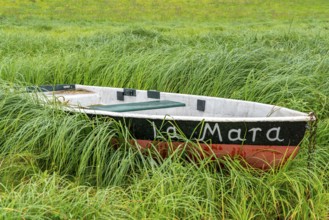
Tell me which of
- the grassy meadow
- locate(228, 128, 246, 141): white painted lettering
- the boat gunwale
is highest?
the boat gunwale

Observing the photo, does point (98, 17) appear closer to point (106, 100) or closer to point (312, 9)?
point (312, 9)

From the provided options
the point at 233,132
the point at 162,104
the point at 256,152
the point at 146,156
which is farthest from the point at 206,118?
the point at 162,104

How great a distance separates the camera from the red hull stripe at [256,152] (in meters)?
3.66

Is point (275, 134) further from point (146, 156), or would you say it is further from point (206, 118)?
point (146, 156)

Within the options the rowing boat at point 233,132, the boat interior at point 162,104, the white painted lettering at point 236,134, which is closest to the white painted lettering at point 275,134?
the rowing boat at point 233,132

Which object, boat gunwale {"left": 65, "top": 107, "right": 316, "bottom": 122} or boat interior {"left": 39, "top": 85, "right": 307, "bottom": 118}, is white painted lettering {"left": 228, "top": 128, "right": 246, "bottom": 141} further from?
boat interior {"left": 39, "top": 85, "right": 307, "bottom": 118}

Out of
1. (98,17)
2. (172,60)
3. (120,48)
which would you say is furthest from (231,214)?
(98,17)

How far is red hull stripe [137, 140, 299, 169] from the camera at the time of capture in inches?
144

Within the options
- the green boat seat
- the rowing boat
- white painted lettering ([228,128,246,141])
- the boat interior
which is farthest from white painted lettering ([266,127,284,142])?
the green boat seat

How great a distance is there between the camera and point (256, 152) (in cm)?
370

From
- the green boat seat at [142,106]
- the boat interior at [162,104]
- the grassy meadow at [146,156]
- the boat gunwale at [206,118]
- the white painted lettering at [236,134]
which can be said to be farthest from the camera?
the green boat seat at [142,106]

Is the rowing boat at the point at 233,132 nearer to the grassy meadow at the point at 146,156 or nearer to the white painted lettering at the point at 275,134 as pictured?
the white painted lettering at the point at 275,134

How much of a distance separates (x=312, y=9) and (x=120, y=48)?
82.7 ft

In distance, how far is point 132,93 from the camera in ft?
17.9
